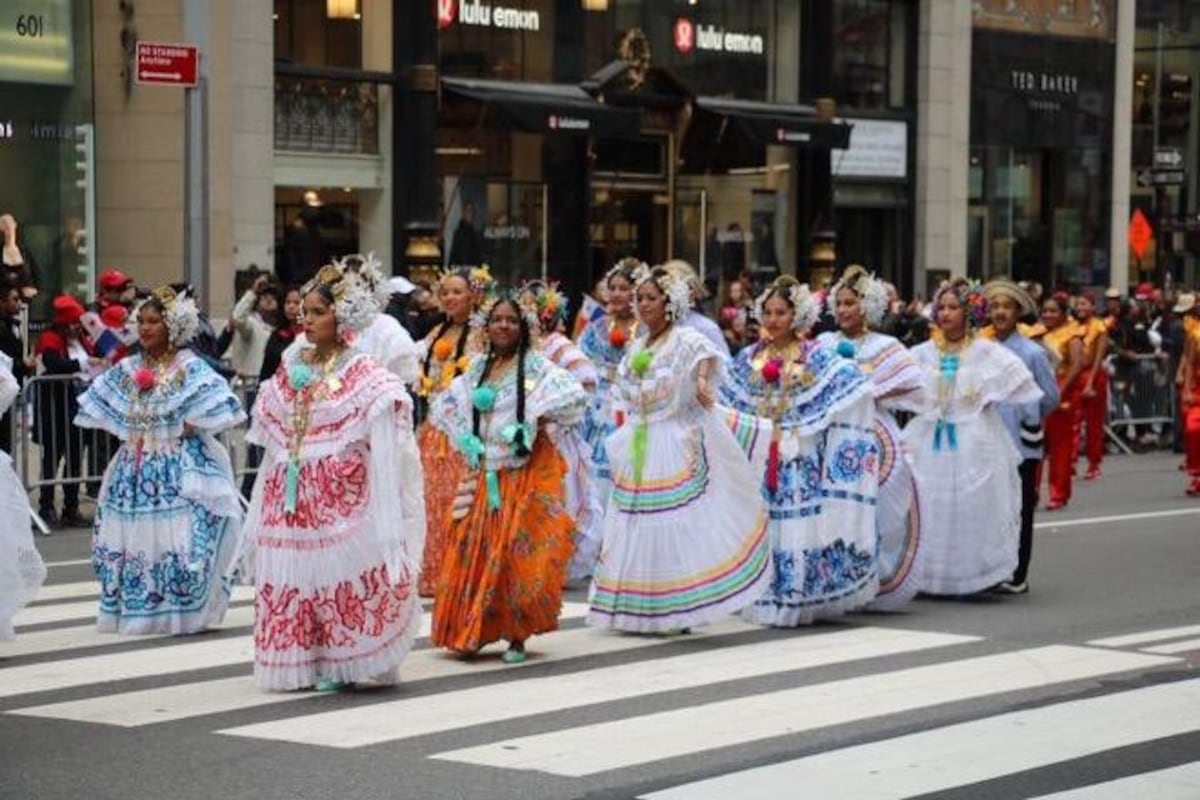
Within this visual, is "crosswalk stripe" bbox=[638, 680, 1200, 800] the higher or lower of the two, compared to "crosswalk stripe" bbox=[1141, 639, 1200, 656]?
higher

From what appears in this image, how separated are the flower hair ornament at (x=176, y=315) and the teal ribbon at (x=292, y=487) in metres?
2.31

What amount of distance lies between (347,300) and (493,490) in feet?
4.65

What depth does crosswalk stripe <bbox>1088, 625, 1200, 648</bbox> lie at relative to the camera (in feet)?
42.2

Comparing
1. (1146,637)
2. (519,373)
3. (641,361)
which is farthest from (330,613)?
(1146,637)

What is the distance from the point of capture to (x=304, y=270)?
26.3 metres


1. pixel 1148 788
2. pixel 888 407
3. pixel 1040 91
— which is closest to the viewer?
pixel 1148 788

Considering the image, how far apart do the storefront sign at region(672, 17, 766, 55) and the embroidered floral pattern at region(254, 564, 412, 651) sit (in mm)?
20680

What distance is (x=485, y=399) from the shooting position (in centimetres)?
1221

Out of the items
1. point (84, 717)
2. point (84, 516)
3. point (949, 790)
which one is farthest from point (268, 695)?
point (84, 516)

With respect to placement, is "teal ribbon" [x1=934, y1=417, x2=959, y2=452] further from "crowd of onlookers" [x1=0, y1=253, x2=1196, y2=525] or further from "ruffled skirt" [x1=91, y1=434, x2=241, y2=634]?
"ruffled skirt" [x1=91, y1=434, x2=241, y2=634]

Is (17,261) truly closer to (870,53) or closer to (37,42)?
(37,42)

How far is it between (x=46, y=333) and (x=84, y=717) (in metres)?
8.70

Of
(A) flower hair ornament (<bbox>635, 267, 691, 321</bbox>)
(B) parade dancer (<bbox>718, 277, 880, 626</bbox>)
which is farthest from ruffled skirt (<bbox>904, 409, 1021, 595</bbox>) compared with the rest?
(A) flower hair ornament (<bbox>635, 267, 691, 321</bbox>)

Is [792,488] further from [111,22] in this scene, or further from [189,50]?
[111,22]
